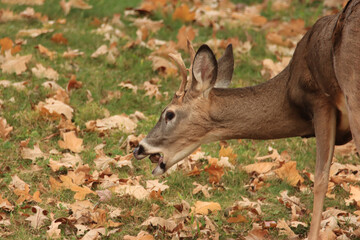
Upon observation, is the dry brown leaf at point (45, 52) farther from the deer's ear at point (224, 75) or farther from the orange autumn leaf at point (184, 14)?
the deer's ear at point (224, 75)

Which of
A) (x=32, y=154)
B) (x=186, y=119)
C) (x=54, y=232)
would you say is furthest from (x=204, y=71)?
(x=32, y=154)

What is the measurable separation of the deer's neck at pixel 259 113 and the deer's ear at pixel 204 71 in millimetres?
113

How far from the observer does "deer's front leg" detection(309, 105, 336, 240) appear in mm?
4668

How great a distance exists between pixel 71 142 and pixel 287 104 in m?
2.39

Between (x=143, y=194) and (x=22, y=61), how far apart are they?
9.61 ft

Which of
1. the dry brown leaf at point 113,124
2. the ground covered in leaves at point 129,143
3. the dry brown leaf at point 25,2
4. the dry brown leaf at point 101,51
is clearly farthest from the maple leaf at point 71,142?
the dry brown leaf at point 25,2

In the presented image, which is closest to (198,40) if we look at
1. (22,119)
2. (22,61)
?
(22,61)

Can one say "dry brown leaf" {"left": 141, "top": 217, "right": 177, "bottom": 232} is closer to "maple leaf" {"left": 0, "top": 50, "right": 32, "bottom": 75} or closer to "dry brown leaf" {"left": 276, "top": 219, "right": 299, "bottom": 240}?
"dry brown leaf" {"left": 276, "top": 219, "right": 299, "bottom": 240}

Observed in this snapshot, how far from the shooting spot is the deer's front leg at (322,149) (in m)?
4.67

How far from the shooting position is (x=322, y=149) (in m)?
4.75

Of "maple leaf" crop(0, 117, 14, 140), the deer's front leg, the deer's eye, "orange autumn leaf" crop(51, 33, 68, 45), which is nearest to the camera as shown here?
the deer's front leg

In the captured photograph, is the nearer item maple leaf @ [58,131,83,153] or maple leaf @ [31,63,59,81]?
maple leaf @ [58,131,83,153]

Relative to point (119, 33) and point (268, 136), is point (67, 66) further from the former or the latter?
point (268, 136)

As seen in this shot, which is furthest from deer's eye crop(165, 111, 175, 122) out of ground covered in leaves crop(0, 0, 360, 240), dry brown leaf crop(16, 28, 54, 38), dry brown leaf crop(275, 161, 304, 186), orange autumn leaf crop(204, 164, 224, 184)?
dry brown leaf crop(16, 28, 54, 38)
